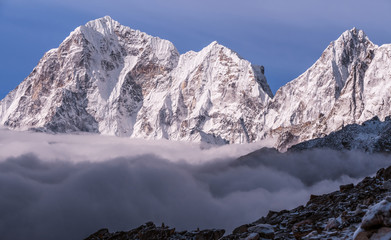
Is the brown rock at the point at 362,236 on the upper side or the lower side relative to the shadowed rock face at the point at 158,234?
lower

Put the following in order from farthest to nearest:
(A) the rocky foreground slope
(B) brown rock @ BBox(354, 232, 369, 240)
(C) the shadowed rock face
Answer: (C) the shadowed rock face, (A) the rocky foreground slope, (B) brown rock @ BBox(354, 232, 369, 240)

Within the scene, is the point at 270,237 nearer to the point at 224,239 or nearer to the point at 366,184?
the point at 224,239

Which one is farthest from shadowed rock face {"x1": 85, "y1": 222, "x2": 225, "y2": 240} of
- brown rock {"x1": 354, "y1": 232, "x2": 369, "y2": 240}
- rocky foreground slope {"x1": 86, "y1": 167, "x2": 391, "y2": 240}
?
brown rock {"x1": 354, "y1": 232, "x2": 369, "y2": 240}

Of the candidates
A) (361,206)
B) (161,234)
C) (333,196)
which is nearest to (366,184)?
(333,196)

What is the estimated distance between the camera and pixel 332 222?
145 ft

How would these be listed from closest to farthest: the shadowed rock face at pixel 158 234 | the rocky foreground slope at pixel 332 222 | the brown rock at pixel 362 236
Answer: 1. the brown rock at pixel 362 236
2. the rocky foreground slope at pixel 332 222
3. the shadowed rock face at pixel 158 234

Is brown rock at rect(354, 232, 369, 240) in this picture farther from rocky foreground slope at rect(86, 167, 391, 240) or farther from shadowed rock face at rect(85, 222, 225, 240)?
shadowed rock face at rect(85, 222, 225, 240)

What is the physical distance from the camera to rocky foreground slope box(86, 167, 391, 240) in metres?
35.7

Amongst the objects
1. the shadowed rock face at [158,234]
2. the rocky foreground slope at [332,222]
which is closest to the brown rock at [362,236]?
the rocky foreground slope at [332,222]

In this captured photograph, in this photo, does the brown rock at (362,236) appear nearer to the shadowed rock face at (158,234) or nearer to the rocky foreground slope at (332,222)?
the rocky foreground slope at (332,222)

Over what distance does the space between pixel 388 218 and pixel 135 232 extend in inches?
1705

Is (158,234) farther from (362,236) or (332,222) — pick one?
(362,236)

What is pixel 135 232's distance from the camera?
73438 millimetres

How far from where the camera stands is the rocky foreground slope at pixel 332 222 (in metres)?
35.7
